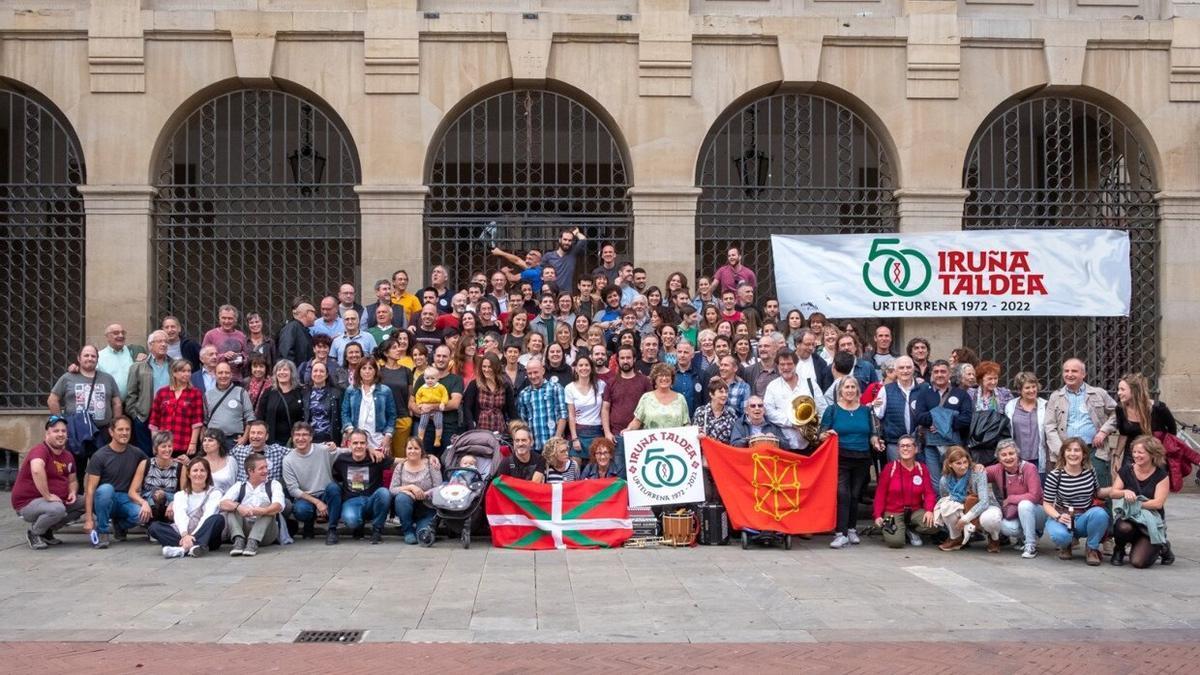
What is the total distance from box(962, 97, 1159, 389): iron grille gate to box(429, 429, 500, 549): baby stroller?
8.35 metres

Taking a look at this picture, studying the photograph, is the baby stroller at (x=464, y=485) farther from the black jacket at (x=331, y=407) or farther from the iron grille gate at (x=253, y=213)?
the iron grille gate at (x=253, y=213)

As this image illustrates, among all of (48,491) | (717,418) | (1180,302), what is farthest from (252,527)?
(1180,302)

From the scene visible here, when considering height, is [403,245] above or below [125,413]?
above

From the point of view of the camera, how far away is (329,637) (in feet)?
26.8

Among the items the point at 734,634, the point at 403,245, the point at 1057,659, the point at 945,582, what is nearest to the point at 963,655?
the point at 1057,659

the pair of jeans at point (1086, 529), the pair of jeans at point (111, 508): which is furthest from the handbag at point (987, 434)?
the pair of jeans at point (111, 508)

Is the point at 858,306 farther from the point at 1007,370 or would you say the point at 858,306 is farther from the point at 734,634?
the point at 734,634

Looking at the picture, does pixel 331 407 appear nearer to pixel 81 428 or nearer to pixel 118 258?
pixel 81 428

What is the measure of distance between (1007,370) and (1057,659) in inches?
435

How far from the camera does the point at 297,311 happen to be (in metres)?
14.4

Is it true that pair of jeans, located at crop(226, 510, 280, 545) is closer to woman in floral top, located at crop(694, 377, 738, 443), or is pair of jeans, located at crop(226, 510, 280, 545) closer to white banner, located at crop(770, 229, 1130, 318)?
Answer: woman in floral top, located at crop(694, 377, 738, 443)

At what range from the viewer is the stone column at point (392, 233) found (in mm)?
17109

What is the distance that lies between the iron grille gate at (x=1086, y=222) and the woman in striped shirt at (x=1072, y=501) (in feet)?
20.8

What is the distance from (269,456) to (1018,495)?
283 inches
